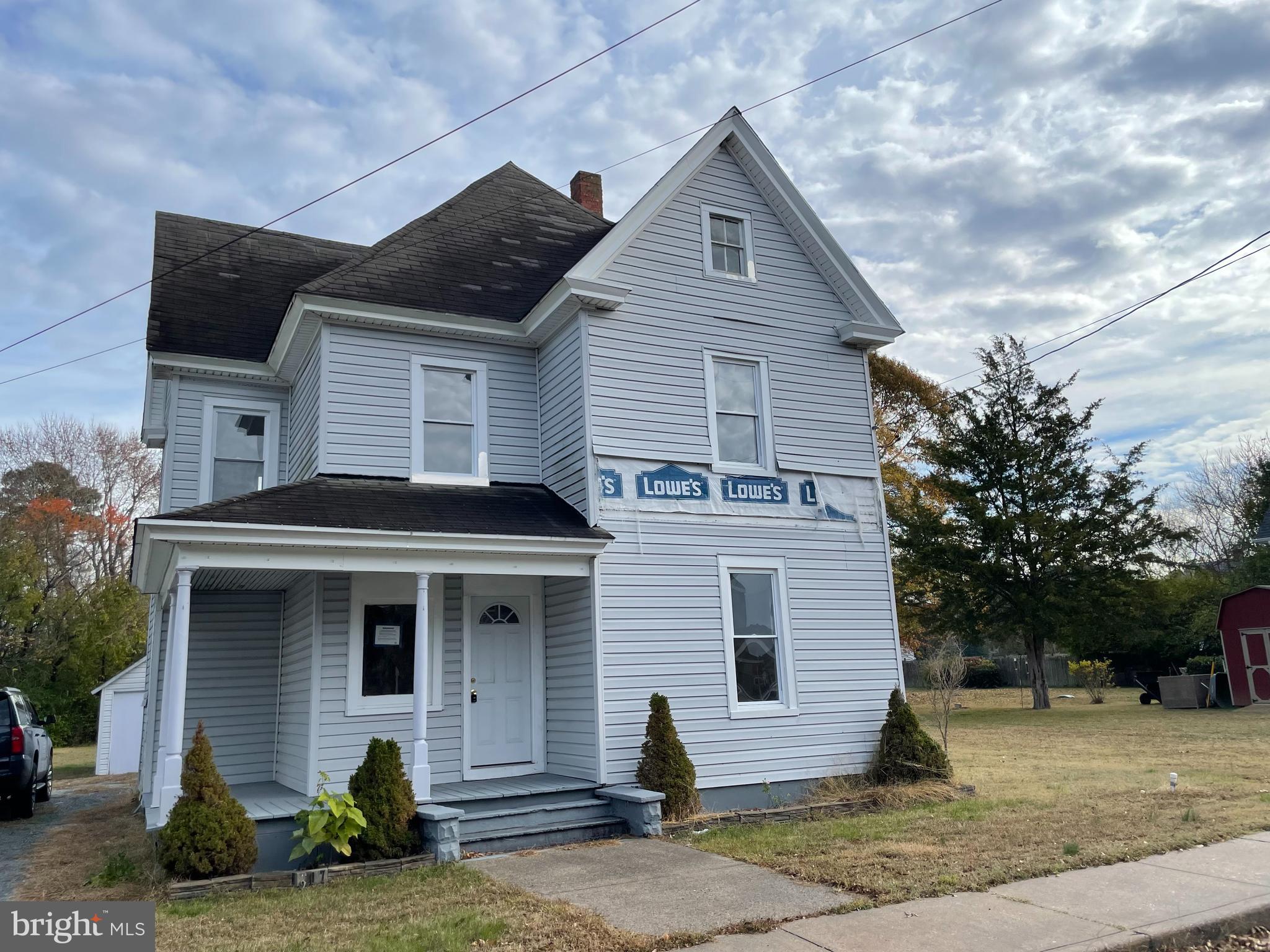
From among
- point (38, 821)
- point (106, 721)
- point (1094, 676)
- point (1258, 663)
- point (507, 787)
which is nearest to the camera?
point (507, 787)

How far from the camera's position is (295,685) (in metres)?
11.5

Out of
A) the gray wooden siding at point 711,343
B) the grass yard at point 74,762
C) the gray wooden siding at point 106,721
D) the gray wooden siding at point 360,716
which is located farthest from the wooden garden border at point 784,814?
the gray wooden siding at point 106,721

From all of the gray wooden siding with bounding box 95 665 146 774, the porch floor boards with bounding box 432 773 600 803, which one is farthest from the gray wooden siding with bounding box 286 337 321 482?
the gray wooden siding with bounding box 95 665 146 774

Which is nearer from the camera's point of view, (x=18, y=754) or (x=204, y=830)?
(x=204, y=830)

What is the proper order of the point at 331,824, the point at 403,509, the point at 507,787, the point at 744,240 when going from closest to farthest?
the point at 331,824 < the point at 507,787 < the point at 403,509 < the point at 744,240

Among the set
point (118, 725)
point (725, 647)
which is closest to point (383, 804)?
point (725, 647)

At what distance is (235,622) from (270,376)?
3.73 m

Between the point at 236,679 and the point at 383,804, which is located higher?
the point at 236,679

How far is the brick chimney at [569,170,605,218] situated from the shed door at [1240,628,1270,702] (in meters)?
20.4

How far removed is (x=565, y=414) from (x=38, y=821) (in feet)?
32.5

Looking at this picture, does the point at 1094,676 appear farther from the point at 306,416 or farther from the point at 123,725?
the point at 123,725

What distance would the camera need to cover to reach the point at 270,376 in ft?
44.9

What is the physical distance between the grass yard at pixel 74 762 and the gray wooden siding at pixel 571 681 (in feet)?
50.4

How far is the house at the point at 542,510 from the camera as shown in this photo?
10.5m
